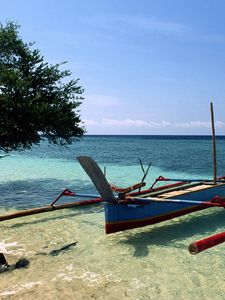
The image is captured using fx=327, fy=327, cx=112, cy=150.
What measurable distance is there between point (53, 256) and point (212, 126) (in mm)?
9543

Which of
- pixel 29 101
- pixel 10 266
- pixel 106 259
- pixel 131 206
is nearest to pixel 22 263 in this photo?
pixel 10 266

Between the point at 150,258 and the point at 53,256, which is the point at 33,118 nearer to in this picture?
the point at 53,256

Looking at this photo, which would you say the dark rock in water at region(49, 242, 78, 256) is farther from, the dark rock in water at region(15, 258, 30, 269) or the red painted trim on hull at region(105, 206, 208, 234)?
the red painted trim on hull at region(105, 206, 208, 234)

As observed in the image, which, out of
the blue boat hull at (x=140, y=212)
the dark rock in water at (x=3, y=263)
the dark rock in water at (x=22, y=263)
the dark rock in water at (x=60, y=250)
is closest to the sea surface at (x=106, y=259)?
the dark rock in water at (x=60, y=250)

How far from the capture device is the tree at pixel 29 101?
16.1m

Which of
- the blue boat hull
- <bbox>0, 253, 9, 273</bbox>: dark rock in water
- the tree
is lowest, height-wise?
<bbox>0, 253, 9, 273</bbox>: dark rock in water

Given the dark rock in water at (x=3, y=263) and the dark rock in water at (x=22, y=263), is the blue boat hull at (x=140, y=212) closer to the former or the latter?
the dark rock in water at (x=22, y=263)

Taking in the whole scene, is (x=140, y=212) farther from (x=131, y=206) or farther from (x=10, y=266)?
(x=10, y=266)

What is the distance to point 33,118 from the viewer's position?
16.3 meters

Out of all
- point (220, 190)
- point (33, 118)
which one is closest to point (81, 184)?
point (33, 118)

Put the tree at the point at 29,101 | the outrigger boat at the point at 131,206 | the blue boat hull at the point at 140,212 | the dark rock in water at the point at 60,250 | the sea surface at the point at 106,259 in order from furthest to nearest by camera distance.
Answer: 1. the tree at the point at 29,101
2. the blue boat hull at the point at 140,212
3. the outrigger boat at the point at 131,206
4. the dark rock in water at the point at 60,250
5. the sea surface at the point at 106,259

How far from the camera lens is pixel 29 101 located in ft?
53.8

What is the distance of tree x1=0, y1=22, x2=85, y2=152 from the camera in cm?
1608

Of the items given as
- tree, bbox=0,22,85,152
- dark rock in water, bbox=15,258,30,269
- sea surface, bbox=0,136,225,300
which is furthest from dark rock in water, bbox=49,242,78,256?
tree, bbox=0,22,85,152
